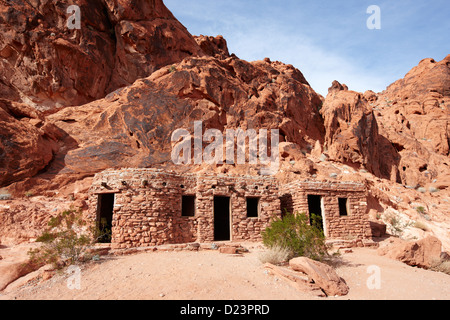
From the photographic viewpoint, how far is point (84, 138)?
1744cm

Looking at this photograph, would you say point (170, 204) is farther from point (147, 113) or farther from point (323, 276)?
point (147, 113)

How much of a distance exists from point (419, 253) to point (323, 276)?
545cm

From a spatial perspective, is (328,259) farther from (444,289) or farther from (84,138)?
(84,138)

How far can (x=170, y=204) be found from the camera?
34.9 feet

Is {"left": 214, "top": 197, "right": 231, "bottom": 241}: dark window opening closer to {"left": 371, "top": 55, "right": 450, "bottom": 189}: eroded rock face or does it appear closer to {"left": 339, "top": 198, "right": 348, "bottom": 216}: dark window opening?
{"left": 339, "top": 198, "right": 348, "bottom": 216}: dark window opening

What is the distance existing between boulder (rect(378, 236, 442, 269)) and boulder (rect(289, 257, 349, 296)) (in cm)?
411

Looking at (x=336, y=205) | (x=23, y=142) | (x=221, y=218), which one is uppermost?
(x=23, y=142)

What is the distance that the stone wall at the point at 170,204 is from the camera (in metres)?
9.88

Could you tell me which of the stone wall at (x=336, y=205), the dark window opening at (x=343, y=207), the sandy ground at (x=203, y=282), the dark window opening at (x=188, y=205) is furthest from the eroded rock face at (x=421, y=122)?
the dark window opening at (x=188, y=205)

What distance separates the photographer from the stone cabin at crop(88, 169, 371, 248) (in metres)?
9.95

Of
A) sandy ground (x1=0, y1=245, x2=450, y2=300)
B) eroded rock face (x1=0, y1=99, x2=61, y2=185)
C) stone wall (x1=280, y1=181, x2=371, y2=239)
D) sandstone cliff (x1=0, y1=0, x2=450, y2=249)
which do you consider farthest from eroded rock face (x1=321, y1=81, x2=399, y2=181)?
eroded rock face (x1=0, y1=99, x2=61, y2=185)

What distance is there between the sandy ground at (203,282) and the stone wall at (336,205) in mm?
3654

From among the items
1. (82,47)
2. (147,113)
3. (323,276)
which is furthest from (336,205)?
(82,47)
